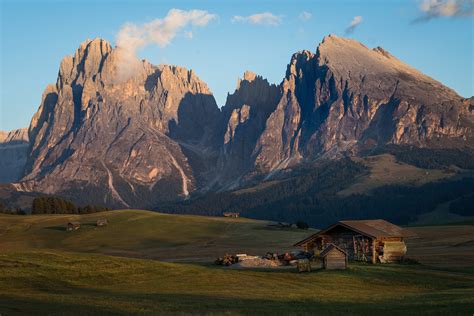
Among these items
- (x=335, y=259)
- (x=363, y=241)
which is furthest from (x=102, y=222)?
(x=335, y=259)

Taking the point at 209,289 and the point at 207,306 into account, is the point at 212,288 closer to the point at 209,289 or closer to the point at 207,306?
the point at 209,289

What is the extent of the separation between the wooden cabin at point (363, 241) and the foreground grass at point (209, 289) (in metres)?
8.45

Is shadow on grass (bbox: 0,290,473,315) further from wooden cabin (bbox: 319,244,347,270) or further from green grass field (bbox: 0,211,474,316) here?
wooden cabin (bbox: 319,244,347,270)

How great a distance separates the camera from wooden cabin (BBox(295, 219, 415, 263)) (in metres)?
88.8

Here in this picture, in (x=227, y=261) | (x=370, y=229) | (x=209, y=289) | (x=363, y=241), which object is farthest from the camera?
(x=370, y=229)

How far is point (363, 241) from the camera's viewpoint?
89.6 meters

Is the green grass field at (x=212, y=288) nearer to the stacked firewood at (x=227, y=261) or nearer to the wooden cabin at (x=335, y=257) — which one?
the wooden cabin at (x=335, y=257)

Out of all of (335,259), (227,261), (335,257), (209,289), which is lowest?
(209,289)

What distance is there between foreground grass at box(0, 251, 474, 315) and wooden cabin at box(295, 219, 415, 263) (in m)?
8.45

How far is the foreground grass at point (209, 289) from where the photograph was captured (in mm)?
44969

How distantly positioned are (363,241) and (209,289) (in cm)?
3606

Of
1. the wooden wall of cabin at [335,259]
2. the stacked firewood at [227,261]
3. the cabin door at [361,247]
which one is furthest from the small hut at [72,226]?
the wooden wall of cabin at [335,259]

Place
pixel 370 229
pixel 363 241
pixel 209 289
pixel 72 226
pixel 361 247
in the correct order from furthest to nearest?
1. pixel 72 226
2. pixel 370 229
3. pixel 361 247
4. pixel 363 241
5. pixel 209 289

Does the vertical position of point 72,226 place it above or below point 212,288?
above
